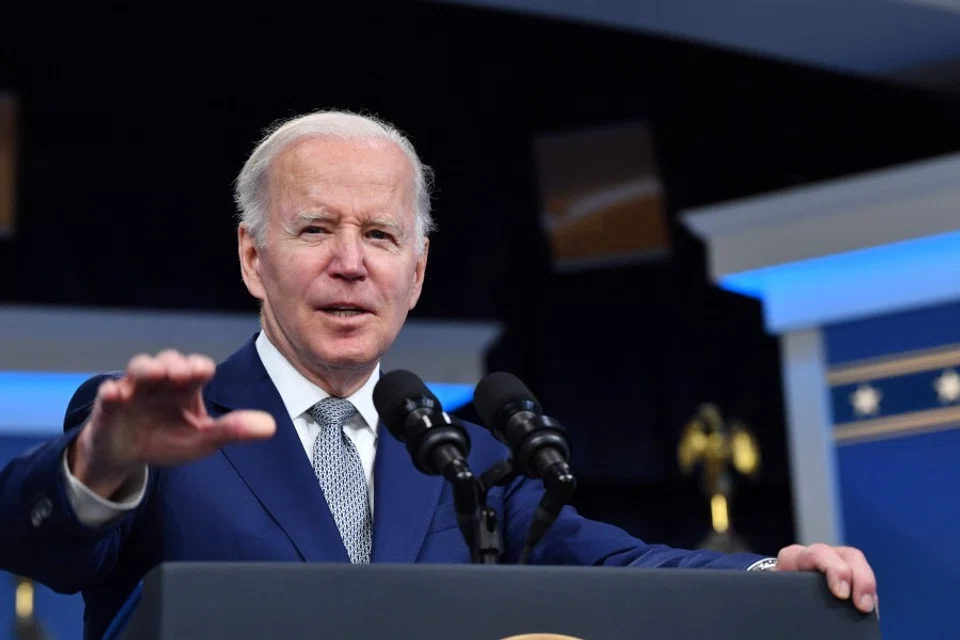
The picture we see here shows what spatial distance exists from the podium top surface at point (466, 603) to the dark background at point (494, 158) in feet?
13.6

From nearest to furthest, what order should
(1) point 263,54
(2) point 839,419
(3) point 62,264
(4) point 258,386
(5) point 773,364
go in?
(4) point 258,386 → (2) point 839,419 → (3) point 62,264 → (1) point 263,54 → (5) point 773,364

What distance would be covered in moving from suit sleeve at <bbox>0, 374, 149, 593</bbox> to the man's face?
0.40 m

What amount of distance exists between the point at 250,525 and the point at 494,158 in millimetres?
4575

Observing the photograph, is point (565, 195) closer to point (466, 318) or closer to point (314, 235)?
point (466, 318)

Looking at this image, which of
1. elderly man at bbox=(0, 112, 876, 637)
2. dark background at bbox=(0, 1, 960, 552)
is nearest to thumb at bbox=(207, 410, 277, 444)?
elderly man at bbox=(0, 112, 876, 637)

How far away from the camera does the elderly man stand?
52.0 inches

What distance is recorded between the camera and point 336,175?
5.61ft

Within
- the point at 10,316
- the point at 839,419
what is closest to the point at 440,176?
the point at 10,316

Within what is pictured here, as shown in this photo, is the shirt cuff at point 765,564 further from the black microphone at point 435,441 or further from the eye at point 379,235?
the eye at point 379,235

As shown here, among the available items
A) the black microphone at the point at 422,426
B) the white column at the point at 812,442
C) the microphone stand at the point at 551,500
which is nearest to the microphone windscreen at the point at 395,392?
the black microphone at the point at 422,426

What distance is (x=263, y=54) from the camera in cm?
553

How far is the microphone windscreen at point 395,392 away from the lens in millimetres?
1368

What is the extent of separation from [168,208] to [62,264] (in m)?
0.40

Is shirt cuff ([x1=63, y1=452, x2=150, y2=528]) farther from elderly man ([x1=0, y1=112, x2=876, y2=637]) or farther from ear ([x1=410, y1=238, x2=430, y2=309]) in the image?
ear ([x1=410, y1=238, x2=430, y2=309])
